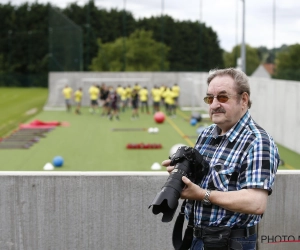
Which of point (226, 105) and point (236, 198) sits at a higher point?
point (226, 105)

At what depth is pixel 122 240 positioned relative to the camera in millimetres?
6395

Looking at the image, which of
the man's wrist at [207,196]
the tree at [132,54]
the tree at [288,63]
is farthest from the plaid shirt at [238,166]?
the tree at [132,54]

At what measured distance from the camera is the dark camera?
3549 mm

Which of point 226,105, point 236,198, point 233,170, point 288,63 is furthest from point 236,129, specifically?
point 288,63

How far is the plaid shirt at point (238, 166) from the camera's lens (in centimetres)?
375

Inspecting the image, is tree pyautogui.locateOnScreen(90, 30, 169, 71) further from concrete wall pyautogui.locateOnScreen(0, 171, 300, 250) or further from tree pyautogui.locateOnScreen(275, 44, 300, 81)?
concrete wall pyautogui.locateOnScreen(0, 171, 300, 250)

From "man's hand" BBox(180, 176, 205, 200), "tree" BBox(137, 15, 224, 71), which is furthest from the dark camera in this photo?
"tree" BBox(137, 15, 224, 71)

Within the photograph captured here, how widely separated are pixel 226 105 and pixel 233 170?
417mm

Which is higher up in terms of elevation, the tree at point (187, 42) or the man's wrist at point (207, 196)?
the tree at point (187, 42)

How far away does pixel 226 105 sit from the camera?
13.0ft

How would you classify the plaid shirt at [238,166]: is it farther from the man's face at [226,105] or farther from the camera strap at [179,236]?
the camera strap at [179,236]

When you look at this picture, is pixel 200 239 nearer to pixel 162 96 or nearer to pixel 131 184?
pixel 131 184

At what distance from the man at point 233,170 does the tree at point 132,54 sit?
46383 millimetres

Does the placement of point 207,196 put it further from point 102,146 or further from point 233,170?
point 102,146
